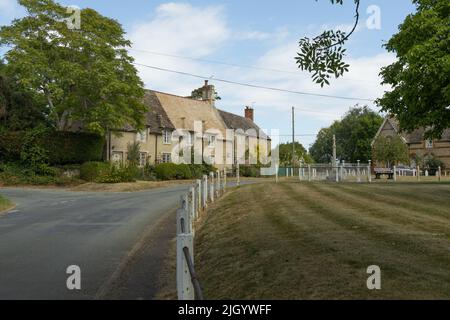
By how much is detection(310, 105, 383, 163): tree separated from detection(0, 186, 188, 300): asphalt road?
68.9 m

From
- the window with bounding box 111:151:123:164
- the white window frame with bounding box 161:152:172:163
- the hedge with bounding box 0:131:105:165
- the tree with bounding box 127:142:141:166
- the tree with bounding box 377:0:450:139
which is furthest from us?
the white window frame with bounding box 161:152:172:163

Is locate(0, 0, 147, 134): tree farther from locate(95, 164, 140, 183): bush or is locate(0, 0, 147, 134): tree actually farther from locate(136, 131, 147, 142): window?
locate(136, 131, 147, 142): window

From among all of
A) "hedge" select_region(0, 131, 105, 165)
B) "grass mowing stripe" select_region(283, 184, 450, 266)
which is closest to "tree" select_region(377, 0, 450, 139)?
"grass mowing stripe" select_region(283, 184, 450, 266)

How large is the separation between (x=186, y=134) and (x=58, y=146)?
18.1 metres

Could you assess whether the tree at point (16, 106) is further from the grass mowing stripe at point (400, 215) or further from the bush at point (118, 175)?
the grass mowing stripe at point (400, 215)

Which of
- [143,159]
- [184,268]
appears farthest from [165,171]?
[184,268]

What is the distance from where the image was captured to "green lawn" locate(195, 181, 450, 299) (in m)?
6.15

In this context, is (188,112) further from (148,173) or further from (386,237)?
(386,237)

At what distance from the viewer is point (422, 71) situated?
21109mm

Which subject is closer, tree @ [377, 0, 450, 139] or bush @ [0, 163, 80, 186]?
tree @ [377, 0, 450, 139]

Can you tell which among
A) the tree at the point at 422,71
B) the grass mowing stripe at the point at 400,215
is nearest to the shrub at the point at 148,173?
the tree at the point at 422,71

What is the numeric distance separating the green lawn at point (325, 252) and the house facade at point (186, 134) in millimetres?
31548

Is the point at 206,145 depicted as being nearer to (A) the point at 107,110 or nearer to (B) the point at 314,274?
(A) the point at 107,110

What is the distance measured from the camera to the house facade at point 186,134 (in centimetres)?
4672
